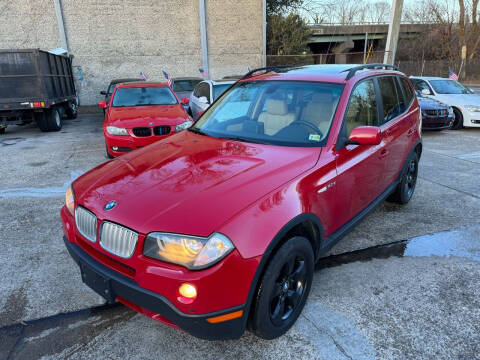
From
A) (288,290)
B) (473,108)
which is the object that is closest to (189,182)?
(288,290)

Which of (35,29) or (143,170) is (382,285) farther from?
(35,29)

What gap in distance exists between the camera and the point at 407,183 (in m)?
4.52

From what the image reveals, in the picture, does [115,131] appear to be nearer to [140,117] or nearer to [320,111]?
[140,117]

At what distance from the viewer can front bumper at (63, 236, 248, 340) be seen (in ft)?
5.88

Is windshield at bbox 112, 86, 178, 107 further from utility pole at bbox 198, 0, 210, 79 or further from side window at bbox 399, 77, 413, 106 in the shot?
utility pole at bbox 198, 0, 210, 79

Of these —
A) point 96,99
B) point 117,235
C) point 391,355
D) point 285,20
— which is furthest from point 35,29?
point 391,355

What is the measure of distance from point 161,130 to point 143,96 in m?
1.86

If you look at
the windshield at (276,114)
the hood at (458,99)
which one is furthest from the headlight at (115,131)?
the hood at (458,99)

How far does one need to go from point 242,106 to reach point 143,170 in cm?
136

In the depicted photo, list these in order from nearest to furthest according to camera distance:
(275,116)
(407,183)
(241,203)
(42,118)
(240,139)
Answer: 1. (241,203)
2. (240,139)
3. (275,116)
4. (407,183)
5. (42,118)

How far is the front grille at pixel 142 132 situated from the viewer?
6176 millimetres

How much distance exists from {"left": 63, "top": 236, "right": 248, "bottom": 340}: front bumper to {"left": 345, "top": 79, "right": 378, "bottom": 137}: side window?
1802mm

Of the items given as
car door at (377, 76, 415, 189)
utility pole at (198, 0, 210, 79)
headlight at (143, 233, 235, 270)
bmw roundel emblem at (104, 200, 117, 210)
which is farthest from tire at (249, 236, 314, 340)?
utility pole at (198, 0, 210, 79)

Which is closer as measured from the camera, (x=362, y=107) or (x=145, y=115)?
(x=362, y=107)
